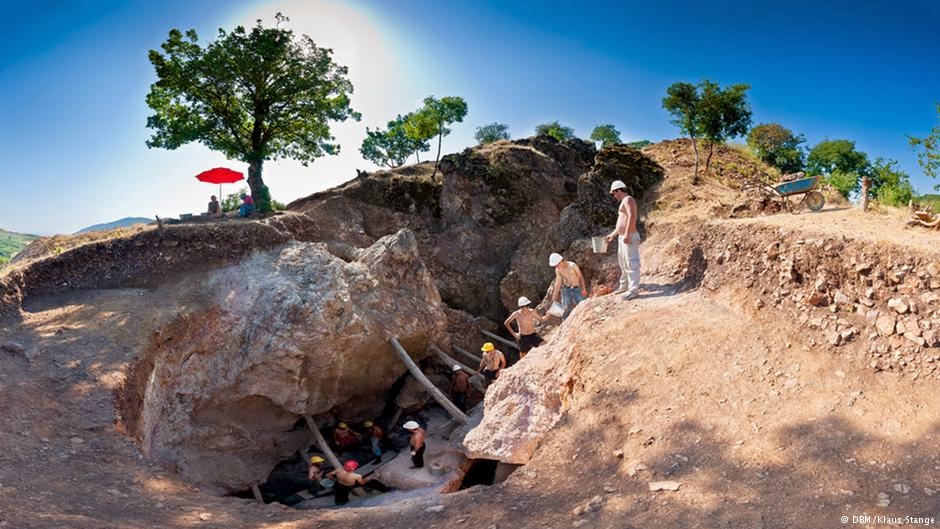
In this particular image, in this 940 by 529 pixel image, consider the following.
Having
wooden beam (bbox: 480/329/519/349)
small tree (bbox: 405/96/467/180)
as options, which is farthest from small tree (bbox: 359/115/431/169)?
wooden beam (bbox: 480/329/519/349)

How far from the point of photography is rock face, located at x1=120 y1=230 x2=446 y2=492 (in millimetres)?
9688

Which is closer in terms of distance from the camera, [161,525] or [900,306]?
[161,525]

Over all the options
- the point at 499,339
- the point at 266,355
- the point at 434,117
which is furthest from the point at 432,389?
the point at 434,117

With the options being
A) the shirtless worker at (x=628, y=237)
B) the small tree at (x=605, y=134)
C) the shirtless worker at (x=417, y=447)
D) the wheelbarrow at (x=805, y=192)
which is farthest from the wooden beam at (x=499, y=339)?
the small tree at (x=605, y=134)

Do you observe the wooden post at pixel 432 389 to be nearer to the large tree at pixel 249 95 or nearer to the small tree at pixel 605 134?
the large tree at pixel 249 95

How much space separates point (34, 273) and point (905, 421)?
14498 millimetres

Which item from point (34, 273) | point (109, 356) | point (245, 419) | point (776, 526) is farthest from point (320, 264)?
point (776, 526)

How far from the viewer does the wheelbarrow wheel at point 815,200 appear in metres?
10.2

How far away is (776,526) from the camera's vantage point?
4.11m

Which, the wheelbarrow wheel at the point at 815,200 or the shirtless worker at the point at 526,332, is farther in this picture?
the shirtless worker at the point at 526,332

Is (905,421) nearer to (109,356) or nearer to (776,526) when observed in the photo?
(776,526)

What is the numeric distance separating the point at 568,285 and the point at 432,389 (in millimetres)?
3854

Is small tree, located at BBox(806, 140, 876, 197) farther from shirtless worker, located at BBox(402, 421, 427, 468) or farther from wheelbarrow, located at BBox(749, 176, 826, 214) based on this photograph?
shirtless worker, located at BBox(402, 421, 427, 468)

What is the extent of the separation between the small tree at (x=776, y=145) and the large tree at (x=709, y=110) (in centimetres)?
1427
